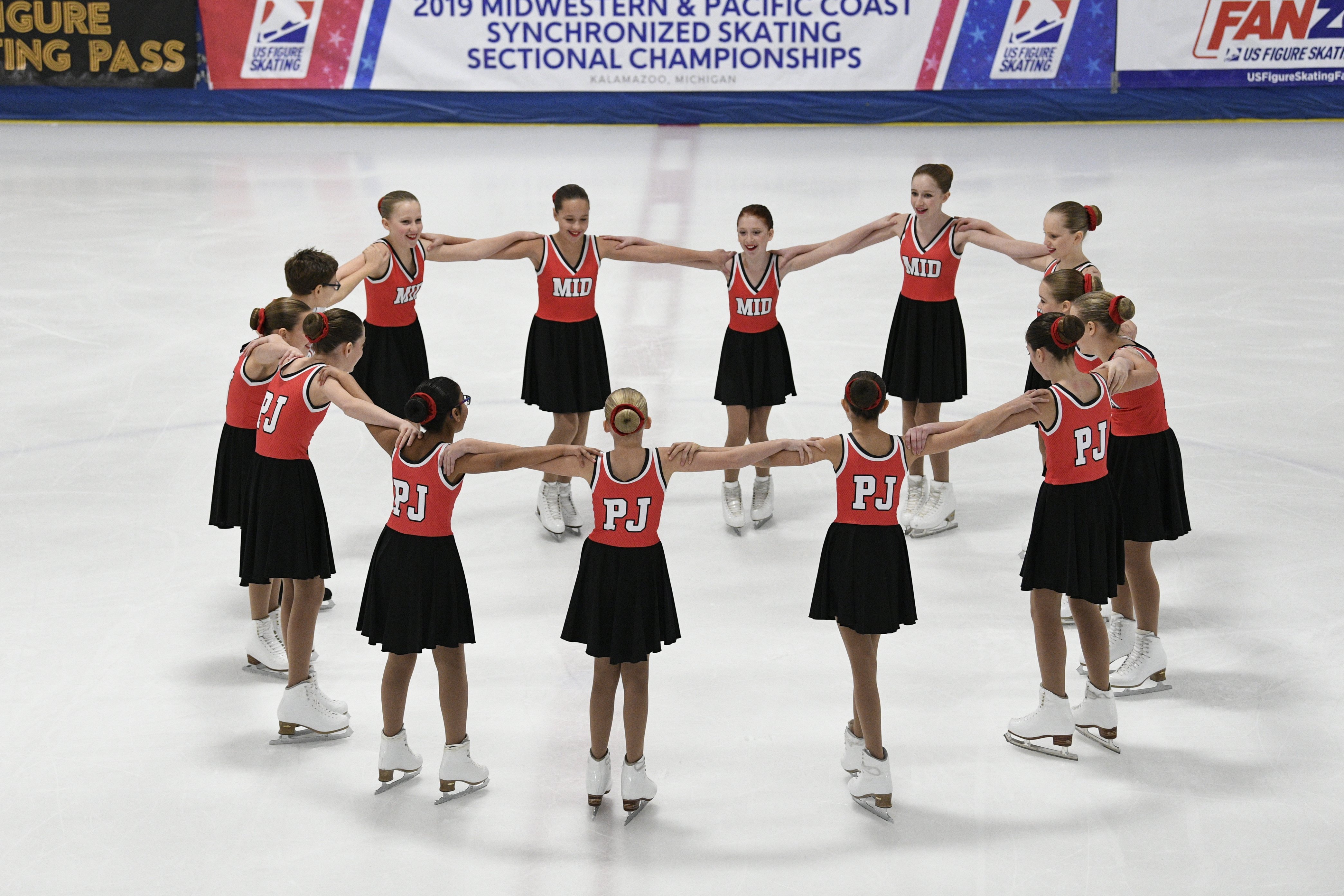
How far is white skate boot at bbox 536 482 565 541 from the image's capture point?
6.04 meters

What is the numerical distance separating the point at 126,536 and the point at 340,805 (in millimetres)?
2543

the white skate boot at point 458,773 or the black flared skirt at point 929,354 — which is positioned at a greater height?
the black flared skirt at point 929,354

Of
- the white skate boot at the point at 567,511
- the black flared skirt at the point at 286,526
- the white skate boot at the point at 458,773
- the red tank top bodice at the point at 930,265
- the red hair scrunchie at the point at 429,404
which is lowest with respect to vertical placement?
the white skate boot at the point at 458,773

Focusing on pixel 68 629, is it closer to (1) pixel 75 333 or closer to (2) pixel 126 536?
(2) pixel 126 536

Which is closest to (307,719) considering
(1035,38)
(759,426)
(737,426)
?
(737,426)

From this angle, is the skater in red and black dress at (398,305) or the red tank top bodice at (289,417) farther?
the skater in red and black dress at (398,305)

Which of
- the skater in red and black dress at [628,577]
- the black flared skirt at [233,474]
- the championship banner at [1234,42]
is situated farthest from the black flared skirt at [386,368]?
the championship banner at [1234,42]

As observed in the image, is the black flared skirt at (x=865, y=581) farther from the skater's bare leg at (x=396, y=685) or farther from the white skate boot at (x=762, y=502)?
the white skate boot at (x=762, y=502)

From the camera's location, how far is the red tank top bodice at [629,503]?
374cm

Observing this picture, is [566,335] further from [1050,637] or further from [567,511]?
[1050,637]

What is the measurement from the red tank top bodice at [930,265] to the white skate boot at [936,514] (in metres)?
0.90

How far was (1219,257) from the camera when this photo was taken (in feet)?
35.0

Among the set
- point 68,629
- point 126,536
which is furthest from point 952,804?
point 126,536

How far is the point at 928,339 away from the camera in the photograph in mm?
6121
